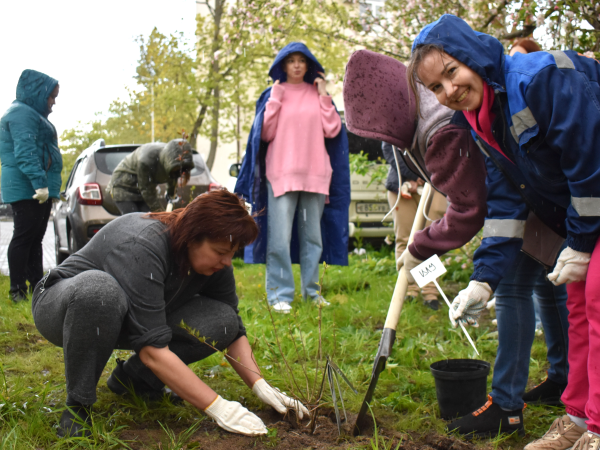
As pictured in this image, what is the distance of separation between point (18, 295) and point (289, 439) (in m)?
3.21

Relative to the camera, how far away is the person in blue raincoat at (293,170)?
14.3 feet

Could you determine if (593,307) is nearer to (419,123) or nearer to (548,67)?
(548,67)

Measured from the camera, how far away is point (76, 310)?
2168 mm

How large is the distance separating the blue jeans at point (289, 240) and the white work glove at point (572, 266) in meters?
2.47

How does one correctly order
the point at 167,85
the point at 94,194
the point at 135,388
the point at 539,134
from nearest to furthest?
1. the point at 539,134
2. the point at 135,388
3. the point at 94,194
4. the point at 167,85

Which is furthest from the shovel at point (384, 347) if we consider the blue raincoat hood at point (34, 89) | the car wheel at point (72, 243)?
the car wheel at point (72, 243)

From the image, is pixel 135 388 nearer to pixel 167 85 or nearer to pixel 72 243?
pixel 72 243

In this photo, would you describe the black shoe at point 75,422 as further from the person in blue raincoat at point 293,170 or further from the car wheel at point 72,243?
the car wheel at point 72,243

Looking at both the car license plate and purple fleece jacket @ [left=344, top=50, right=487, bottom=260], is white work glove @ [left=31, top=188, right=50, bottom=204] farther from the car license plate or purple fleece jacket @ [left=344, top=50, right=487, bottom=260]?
the car license plate

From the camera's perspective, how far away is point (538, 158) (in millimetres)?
1905

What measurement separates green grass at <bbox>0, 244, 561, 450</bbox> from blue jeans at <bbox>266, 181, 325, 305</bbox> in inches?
9.2

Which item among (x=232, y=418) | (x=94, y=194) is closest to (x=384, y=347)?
(x=232, y=418)

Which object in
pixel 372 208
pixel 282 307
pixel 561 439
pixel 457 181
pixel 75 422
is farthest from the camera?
pixel 372 208

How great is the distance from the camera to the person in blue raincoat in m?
4.36
